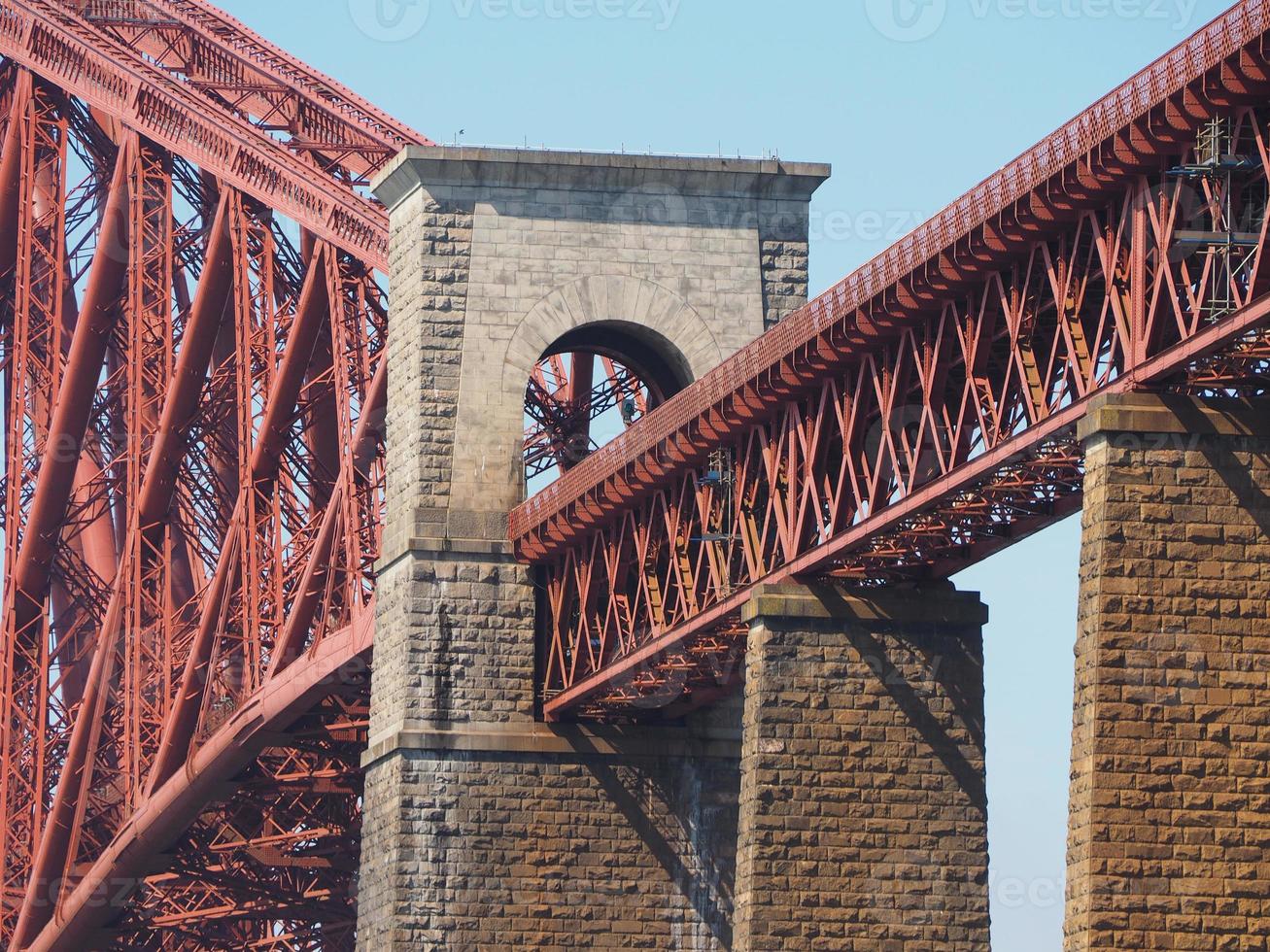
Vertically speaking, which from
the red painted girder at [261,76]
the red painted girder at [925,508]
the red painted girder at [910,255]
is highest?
the red painted girder at [261,76]

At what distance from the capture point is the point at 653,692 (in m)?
74.4

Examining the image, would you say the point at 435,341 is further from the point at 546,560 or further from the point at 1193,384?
the point at 1193,384

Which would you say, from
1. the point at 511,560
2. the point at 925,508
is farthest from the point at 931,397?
the point at 511,560

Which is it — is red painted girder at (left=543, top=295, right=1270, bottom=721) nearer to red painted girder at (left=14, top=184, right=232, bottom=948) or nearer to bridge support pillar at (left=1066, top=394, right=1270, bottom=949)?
bridge support pillar at (left=1066, top=394, right=1270, bottom=949)

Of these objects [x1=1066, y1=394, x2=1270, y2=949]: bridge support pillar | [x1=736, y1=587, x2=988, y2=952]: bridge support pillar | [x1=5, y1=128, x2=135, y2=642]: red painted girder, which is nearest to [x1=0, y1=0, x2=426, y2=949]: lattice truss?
[x1=5, y1=128, x2=135, y2=642]: red painted girder

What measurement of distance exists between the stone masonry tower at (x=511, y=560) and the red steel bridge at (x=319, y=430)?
4.96 ft

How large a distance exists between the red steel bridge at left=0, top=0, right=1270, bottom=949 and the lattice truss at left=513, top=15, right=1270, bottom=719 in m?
0.08

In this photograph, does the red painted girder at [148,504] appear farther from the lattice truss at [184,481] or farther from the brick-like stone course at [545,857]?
the brick-like stone course at [545,857]

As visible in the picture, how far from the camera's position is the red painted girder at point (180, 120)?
3356 inches

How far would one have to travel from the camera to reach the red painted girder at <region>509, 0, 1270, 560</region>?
4884cm

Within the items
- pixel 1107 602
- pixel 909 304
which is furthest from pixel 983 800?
pixel 1107 602

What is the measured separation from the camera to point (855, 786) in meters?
62.2

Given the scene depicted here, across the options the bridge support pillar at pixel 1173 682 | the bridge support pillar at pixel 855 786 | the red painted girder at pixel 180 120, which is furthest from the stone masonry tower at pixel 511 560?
the bridge support pillar at pixel 1173 682

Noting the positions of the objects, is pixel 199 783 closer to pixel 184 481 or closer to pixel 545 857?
pixel 184 481
